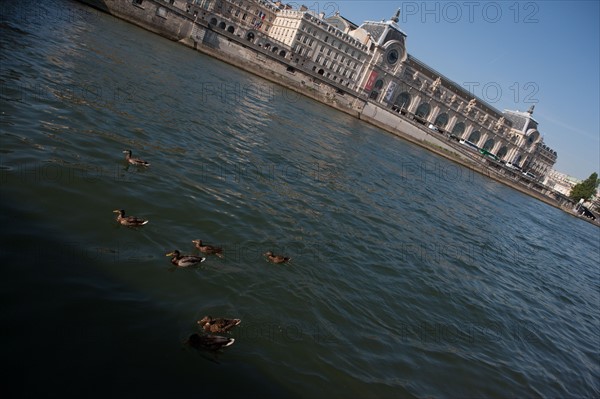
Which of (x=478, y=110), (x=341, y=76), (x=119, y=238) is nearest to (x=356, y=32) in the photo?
(x=341, y=76)

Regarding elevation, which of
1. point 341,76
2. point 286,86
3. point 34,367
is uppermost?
point 341,76

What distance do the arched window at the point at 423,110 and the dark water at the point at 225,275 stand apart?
93.8 meters

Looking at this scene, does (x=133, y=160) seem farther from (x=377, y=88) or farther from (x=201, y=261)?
(x=377, y=88)

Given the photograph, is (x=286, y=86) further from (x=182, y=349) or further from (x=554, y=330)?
(x=182, y=349)

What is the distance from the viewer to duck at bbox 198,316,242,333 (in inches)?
276

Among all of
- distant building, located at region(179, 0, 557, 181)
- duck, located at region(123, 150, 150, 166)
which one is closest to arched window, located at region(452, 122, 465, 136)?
distant building, located at region(179, 0, 557, 181)

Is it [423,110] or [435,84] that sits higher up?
[435,84]

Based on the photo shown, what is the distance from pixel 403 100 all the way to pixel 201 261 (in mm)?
106307

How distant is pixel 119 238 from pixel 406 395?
6854 mm

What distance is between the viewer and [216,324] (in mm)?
7043

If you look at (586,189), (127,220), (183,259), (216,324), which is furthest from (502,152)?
(216,324)

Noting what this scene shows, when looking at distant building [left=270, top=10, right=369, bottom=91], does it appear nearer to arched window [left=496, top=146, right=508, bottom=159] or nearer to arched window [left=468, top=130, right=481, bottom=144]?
arched window [left=468, top=130, right=481, bottom=144]

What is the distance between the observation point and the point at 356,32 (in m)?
103

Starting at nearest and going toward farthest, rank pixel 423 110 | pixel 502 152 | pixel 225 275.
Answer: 1. pixel 225 275
2. pixel 423 110
3. pixel 502 152
